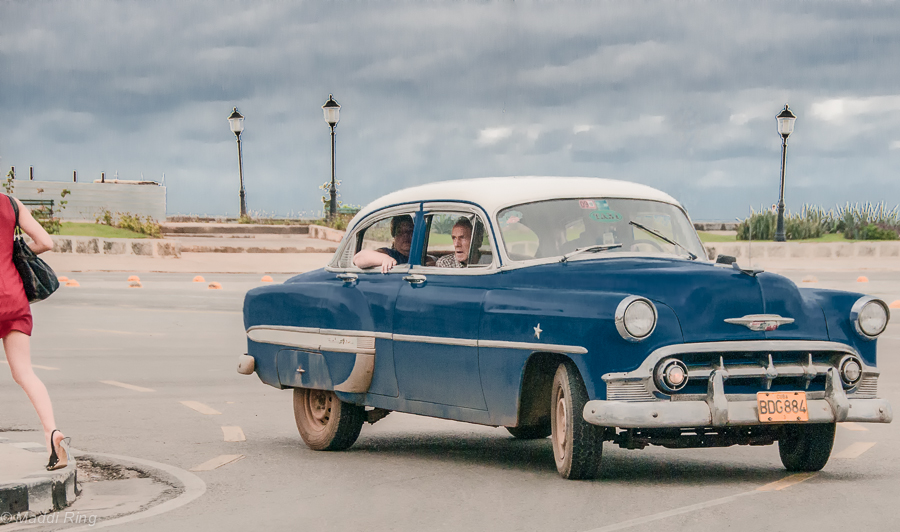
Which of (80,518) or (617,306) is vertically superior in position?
(617,306)

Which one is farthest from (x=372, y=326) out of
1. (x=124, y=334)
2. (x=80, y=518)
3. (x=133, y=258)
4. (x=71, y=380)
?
(x=133, y=258)

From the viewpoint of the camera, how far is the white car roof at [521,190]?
8.44 m

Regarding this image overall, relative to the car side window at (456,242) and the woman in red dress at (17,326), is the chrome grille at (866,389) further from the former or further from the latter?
the woman in red dress at (17,326)

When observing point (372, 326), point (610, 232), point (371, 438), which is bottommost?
point (371, 438)

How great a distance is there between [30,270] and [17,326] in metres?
0.31

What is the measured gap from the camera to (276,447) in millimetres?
9180

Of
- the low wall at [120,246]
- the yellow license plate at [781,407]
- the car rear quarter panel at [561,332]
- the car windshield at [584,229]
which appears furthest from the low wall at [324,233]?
the yellow license plate at [781,407]

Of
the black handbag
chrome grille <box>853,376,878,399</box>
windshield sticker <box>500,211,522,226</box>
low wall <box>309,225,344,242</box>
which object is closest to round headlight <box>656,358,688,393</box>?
chrome grille <box>853,376,878,399</box>

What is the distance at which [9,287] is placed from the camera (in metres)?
7.22

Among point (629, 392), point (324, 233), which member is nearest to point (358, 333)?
point (629, 392)

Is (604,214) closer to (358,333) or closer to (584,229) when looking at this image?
(584,229)

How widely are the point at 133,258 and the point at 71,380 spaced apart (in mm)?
27847

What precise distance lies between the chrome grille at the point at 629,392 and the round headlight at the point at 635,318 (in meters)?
0.23

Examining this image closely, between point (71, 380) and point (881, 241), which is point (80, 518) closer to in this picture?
point (71, 380)
